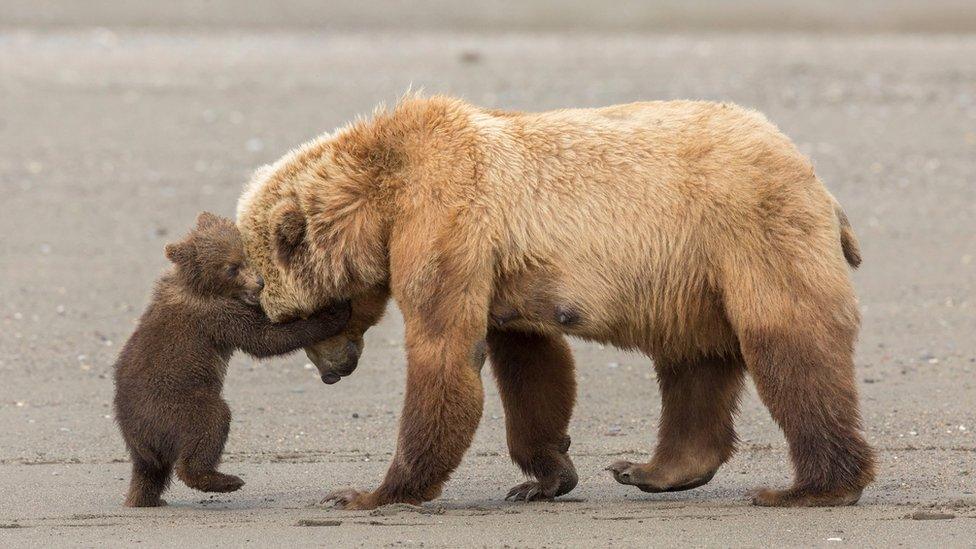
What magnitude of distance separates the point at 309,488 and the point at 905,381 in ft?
12.3

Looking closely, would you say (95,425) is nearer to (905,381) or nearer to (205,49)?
(905,381)

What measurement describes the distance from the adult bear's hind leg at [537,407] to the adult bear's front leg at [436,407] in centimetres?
64

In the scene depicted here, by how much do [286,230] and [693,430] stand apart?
80.1 inches

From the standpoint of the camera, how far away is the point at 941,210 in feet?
44.3

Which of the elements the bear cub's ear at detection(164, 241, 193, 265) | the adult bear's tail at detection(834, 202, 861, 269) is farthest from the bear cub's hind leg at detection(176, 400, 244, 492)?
the adult bear's tail at detection(834, 202, 861, 269)

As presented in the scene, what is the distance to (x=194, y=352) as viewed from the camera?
286 inches

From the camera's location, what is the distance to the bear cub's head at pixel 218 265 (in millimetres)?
7254

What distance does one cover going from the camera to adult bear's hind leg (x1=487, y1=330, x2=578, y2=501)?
7.34 m

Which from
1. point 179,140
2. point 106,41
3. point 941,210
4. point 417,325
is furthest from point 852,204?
point 106,41

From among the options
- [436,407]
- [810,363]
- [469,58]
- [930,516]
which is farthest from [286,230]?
[469,58]

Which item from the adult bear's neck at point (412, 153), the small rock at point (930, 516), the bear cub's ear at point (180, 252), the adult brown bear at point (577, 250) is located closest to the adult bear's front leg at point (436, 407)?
the adult brown bear at point (577, 250)

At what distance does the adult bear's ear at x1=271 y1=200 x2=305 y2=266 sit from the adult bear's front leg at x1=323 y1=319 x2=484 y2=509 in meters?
0.67

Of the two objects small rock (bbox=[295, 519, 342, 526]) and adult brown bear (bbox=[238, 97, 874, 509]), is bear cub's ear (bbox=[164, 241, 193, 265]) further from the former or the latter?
small rock (bbox=[295, 519, 342, 526])

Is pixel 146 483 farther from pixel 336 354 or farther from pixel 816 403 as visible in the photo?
pixel 816 403
